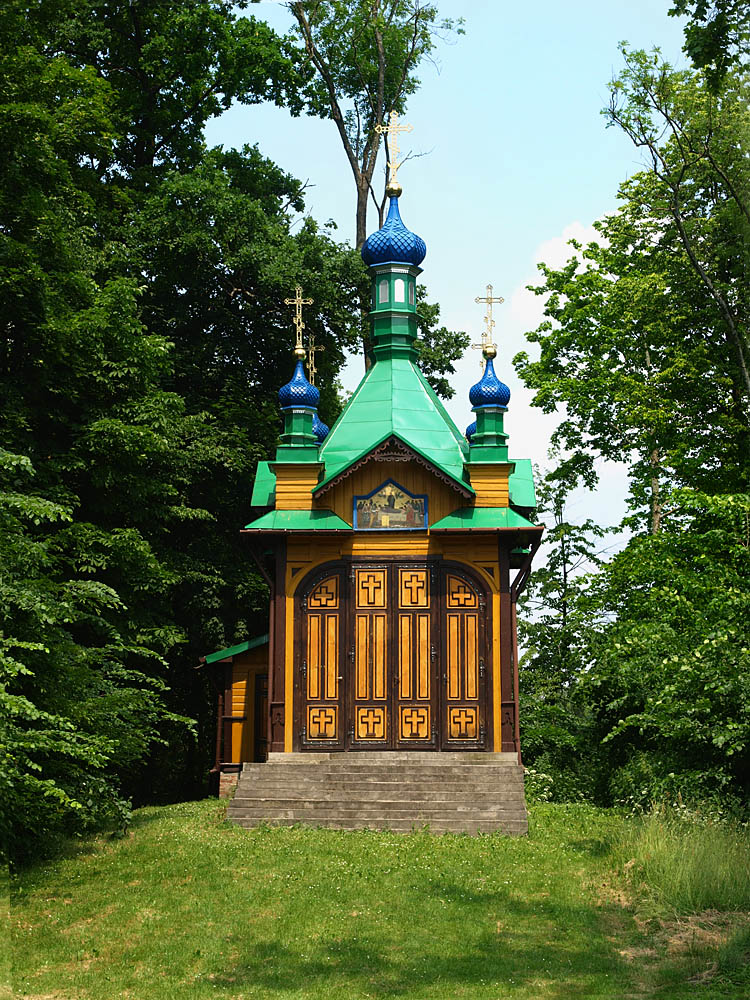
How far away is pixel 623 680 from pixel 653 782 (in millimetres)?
1765

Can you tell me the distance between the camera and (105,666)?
16469mm

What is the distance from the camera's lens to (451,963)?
387 inches

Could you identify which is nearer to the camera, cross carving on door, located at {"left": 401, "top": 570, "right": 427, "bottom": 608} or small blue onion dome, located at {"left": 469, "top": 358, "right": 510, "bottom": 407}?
cross carving on door, located at {"left": 401, "top": 570, "right": 427, "bottom": 608}

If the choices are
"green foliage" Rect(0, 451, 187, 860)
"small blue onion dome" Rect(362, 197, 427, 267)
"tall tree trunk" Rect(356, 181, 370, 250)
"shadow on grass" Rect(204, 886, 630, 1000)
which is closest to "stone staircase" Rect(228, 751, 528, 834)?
"green foliage" Rect(0, 451, 187, 860)

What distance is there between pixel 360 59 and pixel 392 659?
18.4m

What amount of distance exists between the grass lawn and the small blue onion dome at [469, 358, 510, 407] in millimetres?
6879

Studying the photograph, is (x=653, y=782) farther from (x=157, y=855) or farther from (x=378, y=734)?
(x=157, y=855)

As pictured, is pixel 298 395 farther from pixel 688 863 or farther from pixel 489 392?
pixel 688 863

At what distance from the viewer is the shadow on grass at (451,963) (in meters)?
9.20

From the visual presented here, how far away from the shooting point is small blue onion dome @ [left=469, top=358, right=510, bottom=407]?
61.1 ft

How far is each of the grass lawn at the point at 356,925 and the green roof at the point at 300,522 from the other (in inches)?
185

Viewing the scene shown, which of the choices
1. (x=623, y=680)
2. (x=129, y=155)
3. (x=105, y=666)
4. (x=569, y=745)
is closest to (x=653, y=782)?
(x=623, y=680)

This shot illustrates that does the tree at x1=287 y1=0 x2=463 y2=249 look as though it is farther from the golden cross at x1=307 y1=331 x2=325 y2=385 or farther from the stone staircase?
the stone staircase

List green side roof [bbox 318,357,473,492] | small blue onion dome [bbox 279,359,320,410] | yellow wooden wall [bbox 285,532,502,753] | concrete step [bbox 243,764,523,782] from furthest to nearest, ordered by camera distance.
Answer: small blue onion dome [bbox 279,359,320,410] → green side roof [bbox 318,357,473,492] → yellow wooden wall [bbox 285,532,502,753] → concrete step [bbox 243,764,523,782]
